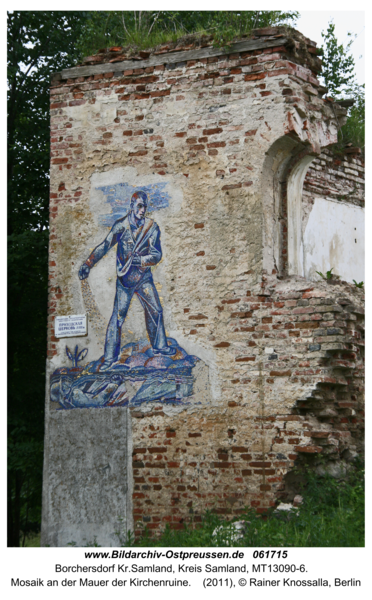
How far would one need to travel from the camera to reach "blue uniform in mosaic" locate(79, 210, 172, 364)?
7.75 metres

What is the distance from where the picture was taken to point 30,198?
11250 mm

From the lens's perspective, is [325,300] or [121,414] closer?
[325,300]

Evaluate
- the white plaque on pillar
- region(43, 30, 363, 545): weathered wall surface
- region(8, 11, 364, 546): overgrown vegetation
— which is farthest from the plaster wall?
the white plaque on pillar

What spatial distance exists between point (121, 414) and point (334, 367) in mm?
2278

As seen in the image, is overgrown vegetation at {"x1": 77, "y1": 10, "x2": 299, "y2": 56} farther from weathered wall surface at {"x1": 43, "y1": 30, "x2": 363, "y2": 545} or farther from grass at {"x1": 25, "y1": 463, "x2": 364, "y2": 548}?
grass at {"x1": 25, "y1": 463, "x2": 364, "y2": 548}

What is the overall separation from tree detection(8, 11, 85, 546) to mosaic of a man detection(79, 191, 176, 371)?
9.20 ft

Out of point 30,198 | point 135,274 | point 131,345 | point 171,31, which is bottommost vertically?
point 131,345

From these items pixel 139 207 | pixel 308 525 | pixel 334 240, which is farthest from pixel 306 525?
pixel 334 240

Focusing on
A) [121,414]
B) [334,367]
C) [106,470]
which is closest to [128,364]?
[121,414]

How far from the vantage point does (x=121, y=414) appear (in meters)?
7.71

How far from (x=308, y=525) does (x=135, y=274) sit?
317 cm

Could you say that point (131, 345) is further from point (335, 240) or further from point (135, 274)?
point (335, 240)

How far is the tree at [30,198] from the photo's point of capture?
10766mm

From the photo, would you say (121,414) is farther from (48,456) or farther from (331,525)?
(331,525)
